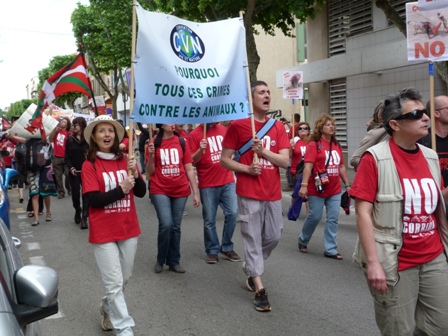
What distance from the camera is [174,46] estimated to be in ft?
19.0

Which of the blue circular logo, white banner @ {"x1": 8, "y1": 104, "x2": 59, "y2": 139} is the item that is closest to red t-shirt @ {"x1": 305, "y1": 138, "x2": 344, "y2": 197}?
the blue circular logo

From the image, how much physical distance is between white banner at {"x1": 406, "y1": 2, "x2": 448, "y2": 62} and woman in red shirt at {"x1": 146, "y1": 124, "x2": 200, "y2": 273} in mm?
2769

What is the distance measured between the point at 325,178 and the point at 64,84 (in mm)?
5646

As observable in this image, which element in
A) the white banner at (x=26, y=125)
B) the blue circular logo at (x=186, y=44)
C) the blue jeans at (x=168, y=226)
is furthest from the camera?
the white banner at (x=26, y=125)

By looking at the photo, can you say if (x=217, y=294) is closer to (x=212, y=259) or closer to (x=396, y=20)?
(x=212, y=259)

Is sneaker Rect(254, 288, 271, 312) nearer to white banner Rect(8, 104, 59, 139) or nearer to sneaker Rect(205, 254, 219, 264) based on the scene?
sneaker Rect(205, 254, 219, 264)

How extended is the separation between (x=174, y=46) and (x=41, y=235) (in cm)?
538

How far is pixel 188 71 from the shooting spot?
5.88 m

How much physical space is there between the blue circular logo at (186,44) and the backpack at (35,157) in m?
5.88

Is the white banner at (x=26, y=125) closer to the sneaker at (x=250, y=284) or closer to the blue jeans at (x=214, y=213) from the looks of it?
the blue jeans at (x=214, y=213)

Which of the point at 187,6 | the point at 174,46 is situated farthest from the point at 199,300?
the point at 187,6

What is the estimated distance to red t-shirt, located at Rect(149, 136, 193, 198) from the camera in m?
6.99

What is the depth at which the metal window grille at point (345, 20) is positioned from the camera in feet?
61.2

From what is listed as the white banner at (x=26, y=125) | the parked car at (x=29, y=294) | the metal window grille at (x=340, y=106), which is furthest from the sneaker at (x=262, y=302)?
the metal window grille at (x=340, y=106)
